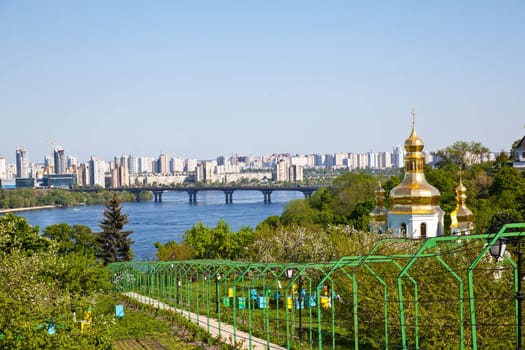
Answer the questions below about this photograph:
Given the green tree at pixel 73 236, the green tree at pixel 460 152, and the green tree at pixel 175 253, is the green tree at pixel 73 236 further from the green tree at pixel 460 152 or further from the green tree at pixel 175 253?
the green tree at pixel 460 152

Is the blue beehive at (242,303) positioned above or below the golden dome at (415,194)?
below

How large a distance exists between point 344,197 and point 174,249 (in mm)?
16661

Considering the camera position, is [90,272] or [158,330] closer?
[158,330]

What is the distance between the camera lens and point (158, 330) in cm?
1942

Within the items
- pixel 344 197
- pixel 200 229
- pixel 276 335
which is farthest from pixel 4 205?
pixel 276 335

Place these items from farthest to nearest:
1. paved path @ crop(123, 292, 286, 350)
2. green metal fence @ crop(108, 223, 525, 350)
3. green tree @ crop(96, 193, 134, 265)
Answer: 1. green tree @ crop(96, 193, 134, 265)
2. paved path @ crop(123, 292, 286, 350)
3. green metal fence @ crop(108, 223, 525, 350)

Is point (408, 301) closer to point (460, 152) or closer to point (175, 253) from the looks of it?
point (175, 253)

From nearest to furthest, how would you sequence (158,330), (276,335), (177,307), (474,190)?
(276,335), (158,330), (177,307), (474,190)

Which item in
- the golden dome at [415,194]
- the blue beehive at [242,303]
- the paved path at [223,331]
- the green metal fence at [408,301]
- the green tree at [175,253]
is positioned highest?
the golden dome at [415,194]

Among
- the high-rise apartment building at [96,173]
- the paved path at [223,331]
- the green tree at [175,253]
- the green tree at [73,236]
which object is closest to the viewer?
the paved path at [223,331]

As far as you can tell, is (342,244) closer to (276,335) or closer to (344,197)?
(276,335)

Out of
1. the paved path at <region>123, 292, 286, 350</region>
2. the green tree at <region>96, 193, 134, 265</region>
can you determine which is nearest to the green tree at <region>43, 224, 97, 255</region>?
the green tree at <region>96, 193, 134, 265</region>

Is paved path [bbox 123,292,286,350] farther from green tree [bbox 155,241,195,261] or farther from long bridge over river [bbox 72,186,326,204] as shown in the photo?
long bridge over river [bbox 72,186,326,204]

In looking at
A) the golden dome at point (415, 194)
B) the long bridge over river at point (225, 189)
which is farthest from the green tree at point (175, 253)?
the long bridge over river at point (225, 189)
